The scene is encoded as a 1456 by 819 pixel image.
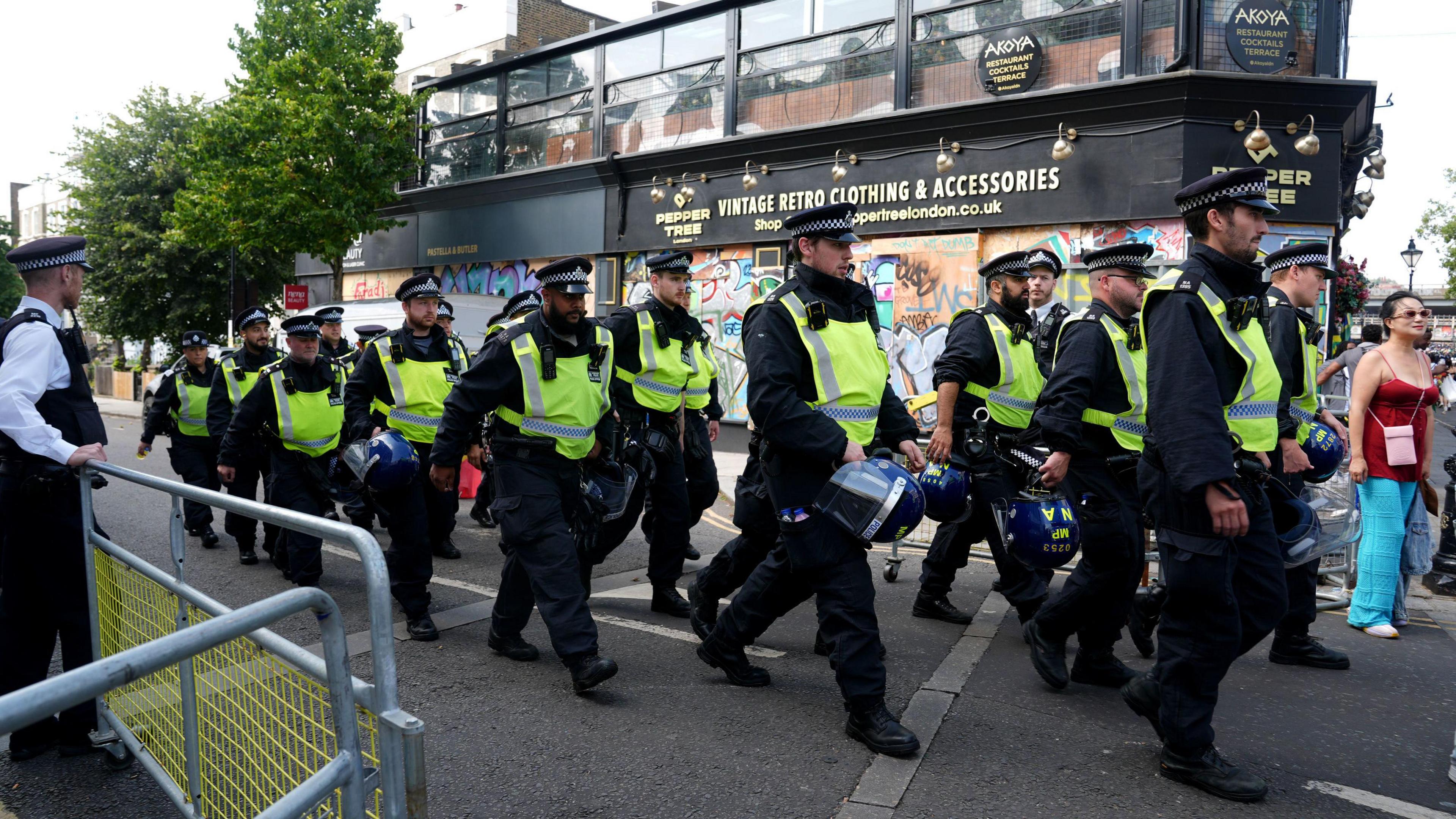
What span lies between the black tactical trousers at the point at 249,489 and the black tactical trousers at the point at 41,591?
11.6ft

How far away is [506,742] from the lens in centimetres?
397

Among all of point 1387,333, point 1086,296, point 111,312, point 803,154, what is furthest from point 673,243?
point 111,312

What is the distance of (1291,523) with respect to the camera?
3973 mm

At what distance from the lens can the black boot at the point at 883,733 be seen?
3.78 meters

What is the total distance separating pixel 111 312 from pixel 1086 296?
85.8 ft

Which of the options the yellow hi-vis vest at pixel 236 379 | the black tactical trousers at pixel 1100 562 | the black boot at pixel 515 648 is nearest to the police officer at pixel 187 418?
the yellow hi-vis vest at pixel 236 379

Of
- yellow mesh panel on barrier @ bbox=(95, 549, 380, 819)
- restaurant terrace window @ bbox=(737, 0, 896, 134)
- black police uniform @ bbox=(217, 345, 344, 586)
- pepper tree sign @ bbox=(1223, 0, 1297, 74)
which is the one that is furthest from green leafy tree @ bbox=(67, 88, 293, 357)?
yellow mesh panel on barrier @ bbox=(95, 549, 380, 819)

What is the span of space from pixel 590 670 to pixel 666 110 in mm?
14186

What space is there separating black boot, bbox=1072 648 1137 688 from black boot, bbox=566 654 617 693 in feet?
7.12

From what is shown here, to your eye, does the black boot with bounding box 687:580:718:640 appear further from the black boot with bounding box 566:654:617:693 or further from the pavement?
the black boot with bounding box 566:654:617:693

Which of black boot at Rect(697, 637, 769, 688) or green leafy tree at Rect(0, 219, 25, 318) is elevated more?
green leafy tree at Rect(0, 219, 25, 318)

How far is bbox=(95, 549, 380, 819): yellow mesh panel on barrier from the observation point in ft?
7.81

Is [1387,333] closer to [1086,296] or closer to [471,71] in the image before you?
[1086,296]

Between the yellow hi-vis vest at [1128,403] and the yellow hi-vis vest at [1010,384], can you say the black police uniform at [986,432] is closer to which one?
the yellow hi-vis vest at [1010,384]
